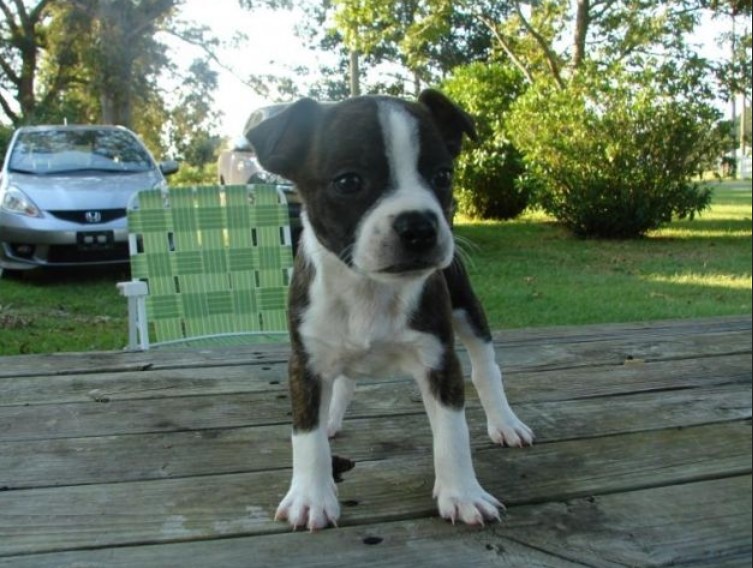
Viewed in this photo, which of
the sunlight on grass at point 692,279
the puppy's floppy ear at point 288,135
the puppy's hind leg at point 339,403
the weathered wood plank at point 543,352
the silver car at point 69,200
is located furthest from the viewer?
the silver car at point 69,200

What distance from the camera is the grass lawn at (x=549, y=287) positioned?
4695 mm

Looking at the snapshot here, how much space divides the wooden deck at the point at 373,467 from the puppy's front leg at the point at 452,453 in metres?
0.03

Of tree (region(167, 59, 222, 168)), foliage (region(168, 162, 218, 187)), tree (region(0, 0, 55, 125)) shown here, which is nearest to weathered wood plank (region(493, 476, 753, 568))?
tree (region(167, 59, 222, 168))

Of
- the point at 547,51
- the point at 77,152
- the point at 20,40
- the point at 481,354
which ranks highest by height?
the point at 547,51

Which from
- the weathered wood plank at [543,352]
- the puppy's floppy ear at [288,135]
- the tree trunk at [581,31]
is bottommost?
the weathered wood plank at [543,352]

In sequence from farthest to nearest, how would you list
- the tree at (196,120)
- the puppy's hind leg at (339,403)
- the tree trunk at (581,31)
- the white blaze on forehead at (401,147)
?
the tree trunk at (581,31) → the tree at (196,120) → the puppy's hind leg at (339,403) → the white blaze on forehead at (401,147)

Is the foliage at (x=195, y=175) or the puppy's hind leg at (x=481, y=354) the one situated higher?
the foliage at (x=195, y=175)

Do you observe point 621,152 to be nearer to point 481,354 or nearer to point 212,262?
point 212,262

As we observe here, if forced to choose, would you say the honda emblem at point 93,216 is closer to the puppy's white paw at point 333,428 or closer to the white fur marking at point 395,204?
the puppy's white paw at point 333,428

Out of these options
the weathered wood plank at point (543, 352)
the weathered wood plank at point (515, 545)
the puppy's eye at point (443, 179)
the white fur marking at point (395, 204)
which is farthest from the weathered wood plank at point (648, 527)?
the weathered wood plank at point (543, 352)

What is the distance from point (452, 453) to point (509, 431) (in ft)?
1.18

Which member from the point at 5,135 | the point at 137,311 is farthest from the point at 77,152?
the point at 137,311

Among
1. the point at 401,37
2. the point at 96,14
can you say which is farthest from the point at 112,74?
the point at 401,37

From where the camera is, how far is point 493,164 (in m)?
9.57
